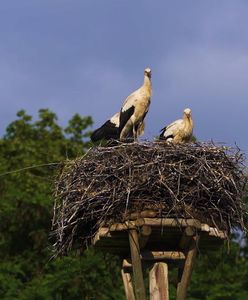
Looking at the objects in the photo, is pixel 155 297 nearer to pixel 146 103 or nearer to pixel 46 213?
pixel 146 103

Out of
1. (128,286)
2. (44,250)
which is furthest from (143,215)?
(44,250)

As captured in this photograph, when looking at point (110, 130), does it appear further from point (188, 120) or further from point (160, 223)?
point (160, 223)

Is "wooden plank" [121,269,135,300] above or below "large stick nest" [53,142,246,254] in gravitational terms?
below

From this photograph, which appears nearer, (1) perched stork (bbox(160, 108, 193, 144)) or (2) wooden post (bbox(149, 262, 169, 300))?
(2) wooden post (bbox(149, 262, 169, 300))

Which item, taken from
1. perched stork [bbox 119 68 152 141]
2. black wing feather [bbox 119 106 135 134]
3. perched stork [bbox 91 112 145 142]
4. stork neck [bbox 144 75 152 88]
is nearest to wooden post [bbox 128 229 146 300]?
perched stork [bbox 119 68 152 141]

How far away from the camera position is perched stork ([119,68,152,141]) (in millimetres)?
15680

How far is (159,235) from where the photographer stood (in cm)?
1312

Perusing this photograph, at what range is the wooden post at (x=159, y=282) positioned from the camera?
12.9m

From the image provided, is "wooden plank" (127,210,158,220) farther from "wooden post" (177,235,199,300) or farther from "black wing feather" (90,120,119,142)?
"black wing feather" (90,120,119,142)

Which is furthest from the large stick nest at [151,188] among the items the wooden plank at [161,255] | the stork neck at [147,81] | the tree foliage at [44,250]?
the tree foliage at [44,250]

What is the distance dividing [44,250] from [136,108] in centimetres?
1244

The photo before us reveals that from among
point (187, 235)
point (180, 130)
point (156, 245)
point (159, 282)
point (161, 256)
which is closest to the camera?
point (187, 235)

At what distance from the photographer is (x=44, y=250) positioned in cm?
2753

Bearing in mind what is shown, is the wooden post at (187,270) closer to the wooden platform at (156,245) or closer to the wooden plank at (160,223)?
the wooden platform at (156,245)
